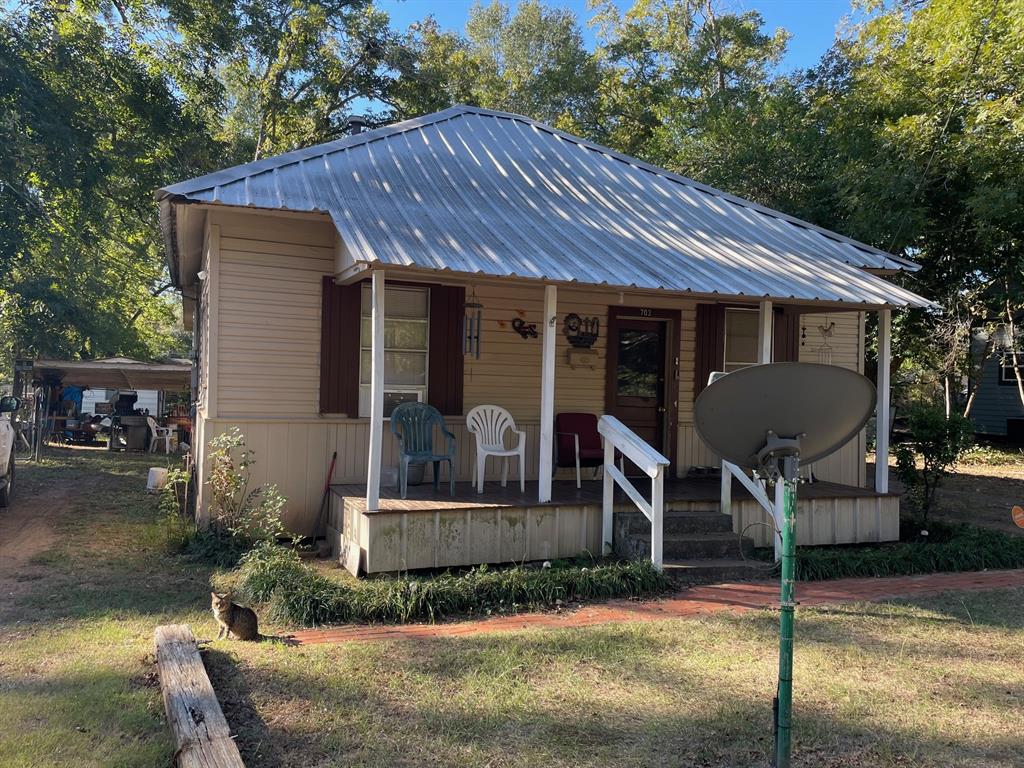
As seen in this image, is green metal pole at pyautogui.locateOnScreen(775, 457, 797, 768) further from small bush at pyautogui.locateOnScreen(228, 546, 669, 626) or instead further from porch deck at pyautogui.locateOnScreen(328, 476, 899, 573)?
porch deck at pyautogui.locateOnScreen(328, 476, 899, 573)

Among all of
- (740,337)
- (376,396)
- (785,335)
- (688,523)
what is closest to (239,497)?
(376,396)

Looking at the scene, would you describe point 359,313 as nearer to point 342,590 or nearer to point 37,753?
point 342,590

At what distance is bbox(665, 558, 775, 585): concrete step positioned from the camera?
6.47 metres

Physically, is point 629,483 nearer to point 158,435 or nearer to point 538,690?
point 538,690

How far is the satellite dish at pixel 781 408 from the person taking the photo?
2.83 m

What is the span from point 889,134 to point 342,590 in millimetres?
9623

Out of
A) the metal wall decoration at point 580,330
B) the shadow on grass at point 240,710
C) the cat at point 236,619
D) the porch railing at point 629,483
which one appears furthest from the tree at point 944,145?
the shadow on grass at point 240,710

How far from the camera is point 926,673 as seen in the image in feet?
14.6

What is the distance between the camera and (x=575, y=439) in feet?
26.9

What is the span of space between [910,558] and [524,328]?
4529 millimetres

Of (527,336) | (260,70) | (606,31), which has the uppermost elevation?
(606,31)

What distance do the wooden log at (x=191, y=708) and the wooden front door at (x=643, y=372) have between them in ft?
19.4

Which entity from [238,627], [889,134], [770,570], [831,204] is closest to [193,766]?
[238,627]

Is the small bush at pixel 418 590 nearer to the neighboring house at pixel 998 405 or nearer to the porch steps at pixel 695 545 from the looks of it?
the porch steps at pixel 695 545
